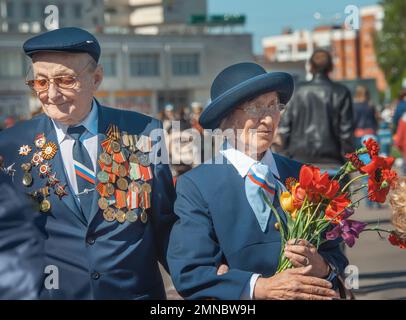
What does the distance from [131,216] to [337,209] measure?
2.78 ft

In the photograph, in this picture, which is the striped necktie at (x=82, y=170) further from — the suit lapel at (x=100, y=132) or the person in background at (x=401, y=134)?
the person in background at (x=401, y=134)

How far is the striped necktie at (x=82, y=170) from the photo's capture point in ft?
13.4

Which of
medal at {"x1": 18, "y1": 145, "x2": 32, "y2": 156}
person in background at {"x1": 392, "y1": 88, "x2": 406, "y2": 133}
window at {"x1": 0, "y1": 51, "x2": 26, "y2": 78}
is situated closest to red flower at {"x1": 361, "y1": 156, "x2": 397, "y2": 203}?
medal at {"x1": 18, "y1": 145, "x2": 32, "y2": 156}

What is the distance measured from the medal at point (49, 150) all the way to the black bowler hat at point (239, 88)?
0.61 metres

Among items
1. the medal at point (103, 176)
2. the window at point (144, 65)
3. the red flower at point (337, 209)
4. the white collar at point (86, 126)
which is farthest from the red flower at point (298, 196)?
the window at point (144, 65)

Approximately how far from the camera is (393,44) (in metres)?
91.1

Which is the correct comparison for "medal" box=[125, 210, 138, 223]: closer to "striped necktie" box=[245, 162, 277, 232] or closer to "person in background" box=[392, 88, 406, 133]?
"striped necktie" box=[245, 162, 277, 232]

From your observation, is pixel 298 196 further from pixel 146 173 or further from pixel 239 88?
pixel 146 173

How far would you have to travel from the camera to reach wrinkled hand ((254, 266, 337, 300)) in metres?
3.60

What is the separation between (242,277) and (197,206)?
322 mm

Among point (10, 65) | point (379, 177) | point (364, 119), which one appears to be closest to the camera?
point (379, 177)

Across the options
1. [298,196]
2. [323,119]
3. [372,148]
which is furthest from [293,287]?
[323,119]

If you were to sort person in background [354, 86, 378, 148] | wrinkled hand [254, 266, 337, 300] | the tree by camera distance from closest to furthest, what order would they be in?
1. wrinkled hand [254, 266, 337, 300]
2. person in background [354, 86, 378, 148]
3. the tree
